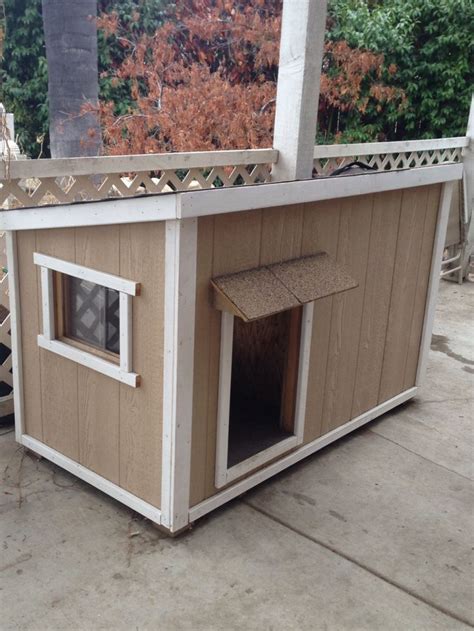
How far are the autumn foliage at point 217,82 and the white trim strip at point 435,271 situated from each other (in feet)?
13.6

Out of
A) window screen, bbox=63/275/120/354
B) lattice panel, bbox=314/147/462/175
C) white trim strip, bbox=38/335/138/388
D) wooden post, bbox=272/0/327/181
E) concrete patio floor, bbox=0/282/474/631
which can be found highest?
wooden post, bbox=272/0/327/181

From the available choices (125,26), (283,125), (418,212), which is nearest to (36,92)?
(125,26)

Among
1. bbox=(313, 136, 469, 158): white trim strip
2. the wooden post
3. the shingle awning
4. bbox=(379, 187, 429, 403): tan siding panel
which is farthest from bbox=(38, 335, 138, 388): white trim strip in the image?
bbox=(313, 136, 469, 158): white trim strip

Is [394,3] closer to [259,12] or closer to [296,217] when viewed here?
[259,12]

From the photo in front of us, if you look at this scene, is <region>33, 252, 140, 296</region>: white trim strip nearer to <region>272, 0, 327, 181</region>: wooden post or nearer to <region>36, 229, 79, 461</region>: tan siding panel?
<region>36, 229, 79, 461</region>: tan siding panel

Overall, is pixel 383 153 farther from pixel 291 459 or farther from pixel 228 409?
pixel 228 409

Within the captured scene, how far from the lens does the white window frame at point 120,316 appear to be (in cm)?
264

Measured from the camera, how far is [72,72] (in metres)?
7.45

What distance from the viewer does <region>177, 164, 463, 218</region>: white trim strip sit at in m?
2.37

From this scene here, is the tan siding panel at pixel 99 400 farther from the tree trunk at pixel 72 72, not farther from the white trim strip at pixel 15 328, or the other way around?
the tree trunk at pixel 72 72

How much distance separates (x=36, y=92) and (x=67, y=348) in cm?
841

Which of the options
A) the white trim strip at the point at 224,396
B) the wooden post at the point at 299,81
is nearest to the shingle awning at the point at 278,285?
the white trim strip at the point at 224,396

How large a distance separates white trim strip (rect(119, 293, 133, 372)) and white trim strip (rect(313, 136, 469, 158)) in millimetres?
2932

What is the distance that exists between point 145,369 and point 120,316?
0.22 metres
